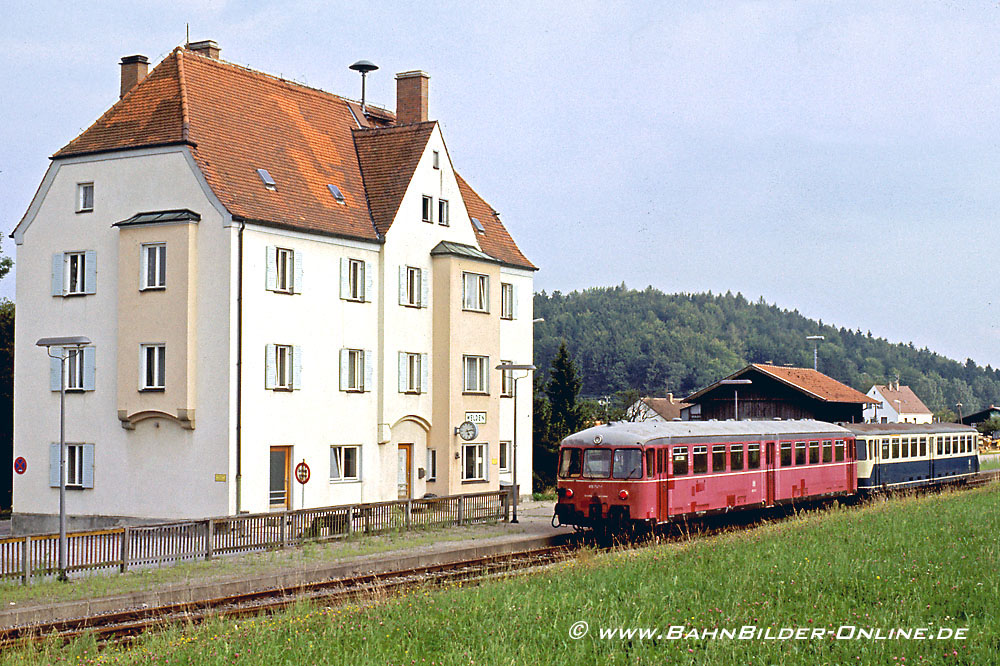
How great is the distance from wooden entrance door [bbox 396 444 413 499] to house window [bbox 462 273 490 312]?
5001 mm

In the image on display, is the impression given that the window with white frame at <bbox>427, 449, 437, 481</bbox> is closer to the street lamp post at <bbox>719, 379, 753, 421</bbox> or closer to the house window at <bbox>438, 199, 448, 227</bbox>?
the house window at <bbox>438, 199, 448, 227</bbox>

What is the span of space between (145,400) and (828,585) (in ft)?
72.0

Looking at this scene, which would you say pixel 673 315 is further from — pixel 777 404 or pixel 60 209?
pixel 60 209

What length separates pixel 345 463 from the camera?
37188 millimetres

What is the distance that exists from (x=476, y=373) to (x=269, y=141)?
10216 mm

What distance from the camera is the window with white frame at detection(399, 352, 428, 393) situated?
39.2m

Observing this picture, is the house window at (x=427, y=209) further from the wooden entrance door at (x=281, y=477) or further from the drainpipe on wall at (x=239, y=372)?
the wooden entrance door at (x=281, y=477)

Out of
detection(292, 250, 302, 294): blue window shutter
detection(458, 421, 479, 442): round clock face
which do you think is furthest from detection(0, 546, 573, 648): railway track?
detection(292, 250, 302, 294): blue window shutter

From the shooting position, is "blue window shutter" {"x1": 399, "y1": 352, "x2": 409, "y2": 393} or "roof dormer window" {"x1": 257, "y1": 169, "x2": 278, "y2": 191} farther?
"blue window shutter" {"x1": 399, "y1": 352, "x2": 409, "y2": 393}

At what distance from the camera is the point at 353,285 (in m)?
37.6

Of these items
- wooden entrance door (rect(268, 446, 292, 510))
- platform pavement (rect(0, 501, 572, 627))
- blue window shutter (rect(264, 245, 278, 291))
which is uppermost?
blue window shutter (rect(264, 245, 278, 291))

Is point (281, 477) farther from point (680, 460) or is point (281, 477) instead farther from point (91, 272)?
point (680, 460)

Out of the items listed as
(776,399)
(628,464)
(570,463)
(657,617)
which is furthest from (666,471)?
(776,399)

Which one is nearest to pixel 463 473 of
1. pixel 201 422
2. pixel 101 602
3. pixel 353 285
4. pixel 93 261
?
pixel 353 285
